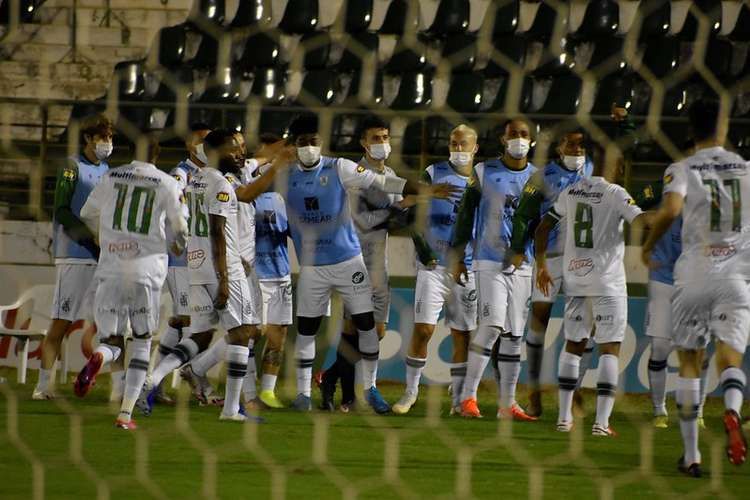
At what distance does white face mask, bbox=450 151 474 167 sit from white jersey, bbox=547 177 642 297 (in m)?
0.93

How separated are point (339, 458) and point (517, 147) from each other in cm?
240

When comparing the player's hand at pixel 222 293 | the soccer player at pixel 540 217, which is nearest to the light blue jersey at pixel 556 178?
the soccer player at pixel 540 217

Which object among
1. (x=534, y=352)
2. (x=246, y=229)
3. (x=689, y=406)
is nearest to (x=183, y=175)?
(x=246, y=229)

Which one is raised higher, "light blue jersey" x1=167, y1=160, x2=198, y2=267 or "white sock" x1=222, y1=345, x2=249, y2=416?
"light blue jersey" x1=167, y1=160, x2=198, y2=267

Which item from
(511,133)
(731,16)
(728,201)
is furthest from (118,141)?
(728,201)

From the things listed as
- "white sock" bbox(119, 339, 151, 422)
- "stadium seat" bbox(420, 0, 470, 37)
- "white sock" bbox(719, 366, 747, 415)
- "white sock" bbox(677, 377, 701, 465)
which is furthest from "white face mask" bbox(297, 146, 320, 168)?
"stadium seat" bbox(420, 0, 470, 37)

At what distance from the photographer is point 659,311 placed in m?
7.62

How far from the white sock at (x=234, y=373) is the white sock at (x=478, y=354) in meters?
1.38

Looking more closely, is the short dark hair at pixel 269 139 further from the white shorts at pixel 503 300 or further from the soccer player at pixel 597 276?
the soccer player at pixel 597 276

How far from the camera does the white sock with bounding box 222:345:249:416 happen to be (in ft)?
22.8

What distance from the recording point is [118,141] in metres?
10.5

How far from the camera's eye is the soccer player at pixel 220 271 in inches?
269

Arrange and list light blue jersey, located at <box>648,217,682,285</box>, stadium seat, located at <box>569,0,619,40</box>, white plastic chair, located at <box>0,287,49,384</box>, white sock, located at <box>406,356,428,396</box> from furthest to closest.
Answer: stadium seat, located at <box>569,0,619,40</box>
white plastic chair, located at <box>0,287,49,384</box>
white sock, located at <box>406,356,428,396</box>
light blue jersey, located at <box>648,217,682,285</box>

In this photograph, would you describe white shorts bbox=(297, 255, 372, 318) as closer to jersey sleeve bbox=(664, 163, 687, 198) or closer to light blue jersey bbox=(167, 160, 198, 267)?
light blue jersey bbox=(167, 160, 198, 267)
